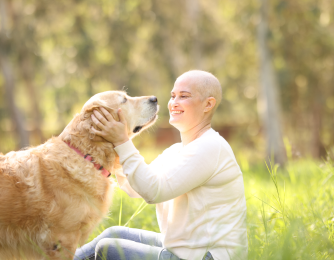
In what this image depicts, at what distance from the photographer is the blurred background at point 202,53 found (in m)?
10.0

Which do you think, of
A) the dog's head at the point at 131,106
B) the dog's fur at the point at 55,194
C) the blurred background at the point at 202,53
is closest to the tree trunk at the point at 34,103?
the blurred background at the point at 202,53

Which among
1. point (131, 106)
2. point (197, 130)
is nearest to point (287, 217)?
point (197, 130)

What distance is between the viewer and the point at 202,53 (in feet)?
50.3

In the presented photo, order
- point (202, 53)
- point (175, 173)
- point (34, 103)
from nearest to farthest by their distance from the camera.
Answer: point (175, 173) < point (202, 53) < point (34, 103)

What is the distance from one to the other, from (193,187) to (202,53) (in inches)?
558

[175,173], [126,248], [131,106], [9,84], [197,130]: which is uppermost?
[9,84]

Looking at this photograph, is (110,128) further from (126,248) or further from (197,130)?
(126,248)

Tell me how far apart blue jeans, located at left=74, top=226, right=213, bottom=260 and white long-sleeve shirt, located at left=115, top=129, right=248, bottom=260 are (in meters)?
0.09

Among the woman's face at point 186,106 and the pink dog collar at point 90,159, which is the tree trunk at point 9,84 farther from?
the woman's face at point 186,106

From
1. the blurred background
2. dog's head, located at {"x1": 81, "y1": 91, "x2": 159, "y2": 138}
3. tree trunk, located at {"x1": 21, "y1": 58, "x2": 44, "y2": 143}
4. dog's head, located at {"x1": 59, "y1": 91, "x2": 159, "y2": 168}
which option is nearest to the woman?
dog's head, located at {"x1": 59, "y1": 91, "x2": 159, "y2": 168}

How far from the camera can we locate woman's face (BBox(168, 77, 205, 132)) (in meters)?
2.12

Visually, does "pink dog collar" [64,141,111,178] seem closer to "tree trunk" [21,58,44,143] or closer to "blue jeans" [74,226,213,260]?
"blue jeans" [74,226,213,260]

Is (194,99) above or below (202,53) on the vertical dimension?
below

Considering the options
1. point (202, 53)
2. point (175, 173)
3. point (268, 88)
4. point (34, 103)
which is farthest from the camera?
point (34, 103)
